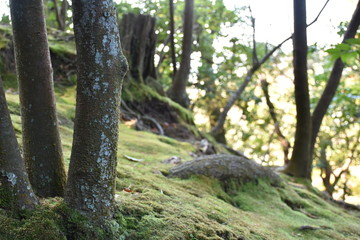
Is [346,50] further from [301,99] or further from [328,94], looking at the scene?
[328,94]

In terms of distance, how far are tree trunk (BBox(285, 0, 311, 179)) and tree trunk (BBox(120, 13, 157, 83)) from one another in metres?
4.50

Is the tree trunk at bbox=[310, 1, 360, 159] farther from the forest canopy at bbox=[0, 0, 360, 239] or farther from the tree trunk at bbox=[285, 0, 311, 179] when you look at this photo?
the tree trunk at bbox=[285, 0, 311, 179]

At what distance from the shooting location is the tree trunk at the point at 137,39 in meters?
10.7

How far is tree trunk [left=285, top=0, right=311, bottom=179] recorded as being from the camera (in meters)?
8.02

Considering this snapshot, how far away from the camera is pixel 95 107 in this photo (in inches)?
100

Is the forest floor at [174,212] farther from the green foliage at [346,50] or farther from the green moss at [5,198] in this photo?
the green foliage at [346,50]

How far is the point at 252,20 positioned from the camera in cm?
1192

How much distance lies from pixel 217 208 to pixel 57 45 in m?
7.46

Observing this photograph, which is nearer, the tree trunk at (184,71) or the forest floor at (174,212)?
the forest floor at (174,212)

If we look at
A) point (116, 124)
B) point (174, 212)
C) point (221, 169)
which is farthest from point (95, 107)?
point (221, 169)

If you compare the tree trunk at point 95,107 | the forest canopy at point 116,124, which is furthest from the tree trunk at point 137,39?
the tree trunk at point 95,107

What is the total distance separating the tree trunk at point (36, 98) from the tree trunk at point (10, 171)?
44cm

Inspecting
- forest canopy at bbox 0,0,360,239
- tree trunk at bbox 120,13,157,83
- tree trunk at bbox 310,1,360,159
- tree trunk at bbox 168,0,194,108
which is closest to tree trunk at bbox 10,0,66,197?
forest canopy at bbox 0,0,360,239

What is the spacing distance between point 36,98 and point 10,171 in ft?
2.20
